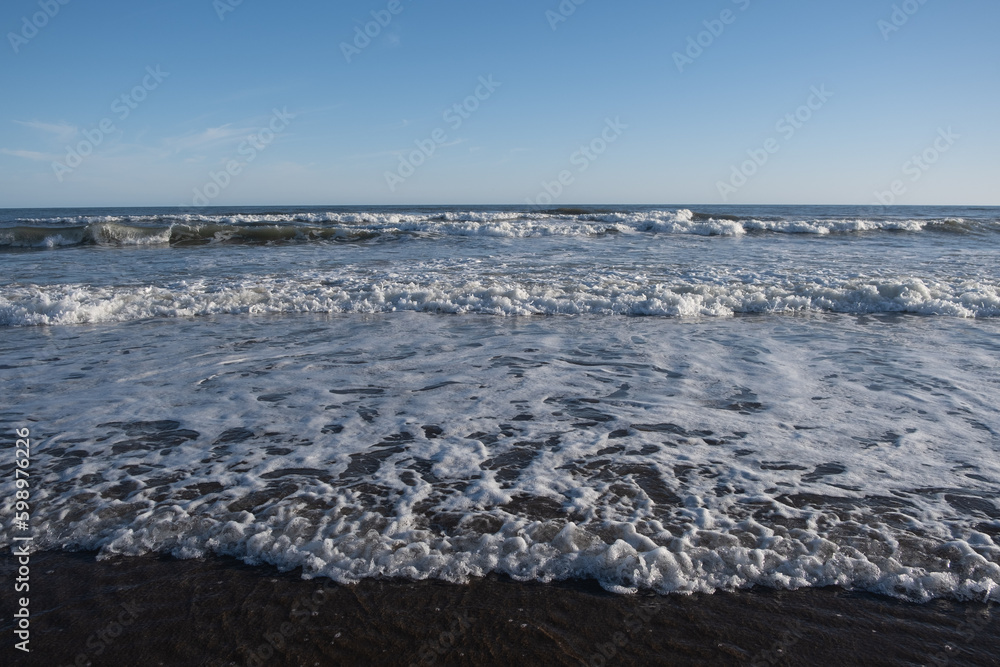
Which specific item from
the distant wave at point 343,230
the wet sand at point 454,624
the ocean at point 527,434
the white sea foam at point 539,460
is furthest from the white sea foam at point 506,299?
the distant wave at point 343,230

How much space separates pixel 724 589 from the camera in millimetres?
2592

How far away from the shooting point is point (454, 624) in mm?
2377

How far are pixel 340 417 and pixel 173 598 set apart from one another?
6.86 feet

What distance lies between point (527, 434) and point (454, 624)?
1.93 m

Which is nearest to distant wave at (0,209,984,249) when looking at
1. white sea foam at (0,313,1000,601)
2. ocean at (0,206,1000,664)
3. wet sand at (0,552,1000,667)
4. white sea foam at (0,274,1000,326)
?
white sea foam at (0,274,1000,326)

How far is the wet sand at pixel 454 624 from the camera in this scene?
2.23 meters

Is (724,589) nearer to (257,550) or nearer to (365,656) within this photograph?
(365,656)

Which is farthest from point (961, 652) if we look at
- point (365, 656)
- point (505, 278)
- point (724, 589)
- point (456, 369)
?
point (505, 278)

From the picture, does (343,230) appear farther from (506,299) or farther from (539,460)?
(539,460)

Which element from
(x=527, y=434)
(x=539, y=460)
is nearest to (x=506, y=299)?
(x=527, y=434)

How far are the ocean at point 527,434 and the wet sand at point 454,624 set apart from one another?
0.15 ft

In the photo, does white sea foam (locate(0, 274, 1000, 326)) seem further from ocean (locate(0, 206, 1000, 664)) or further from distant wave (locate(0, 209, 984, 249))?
distant wave (locate(0, 209, 984, 249))

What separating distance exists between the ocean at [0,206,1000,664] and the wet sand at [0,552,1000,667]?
0.05 meters

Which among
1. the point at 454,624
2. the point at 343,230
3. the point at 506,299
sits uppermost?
the point at 343,230
